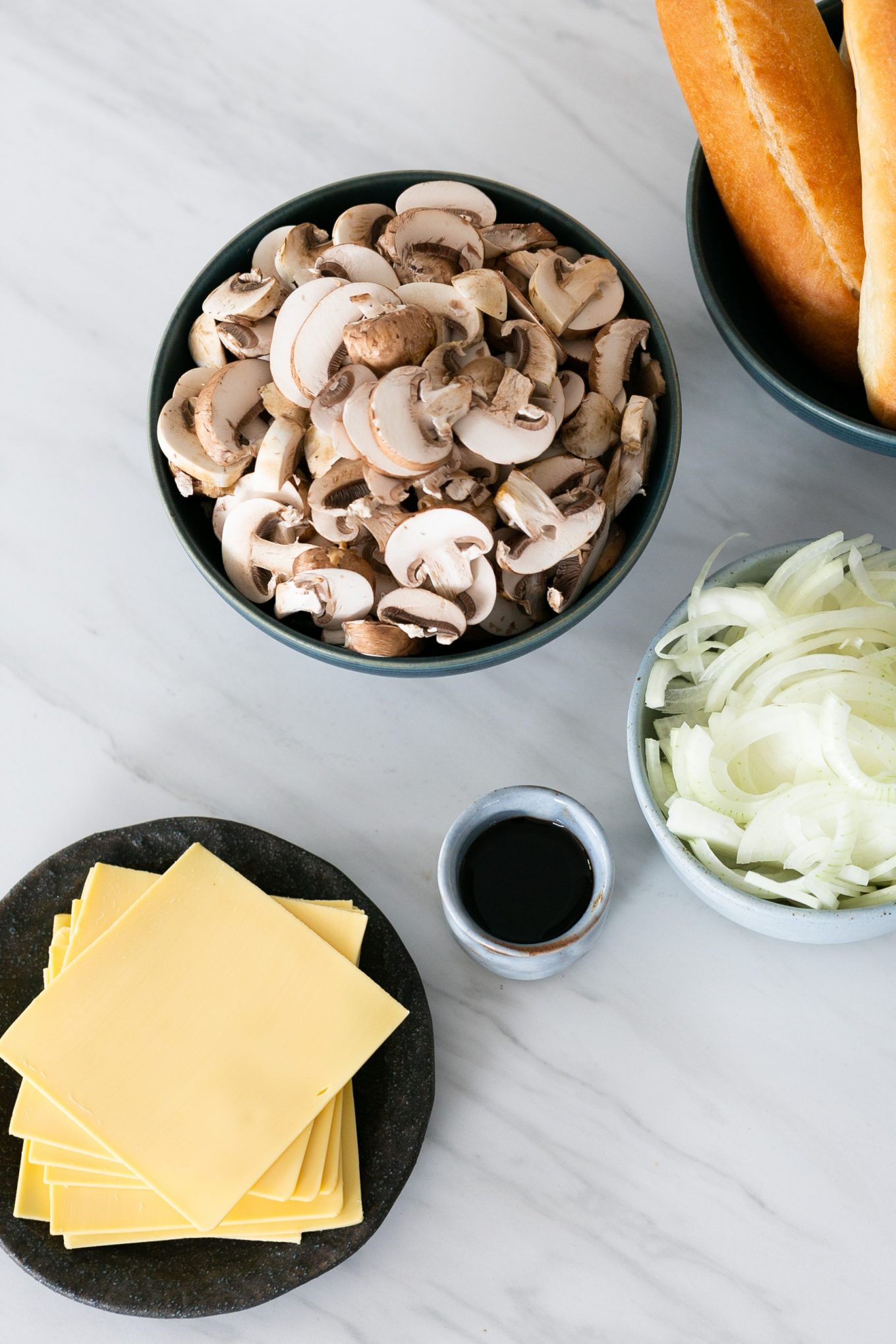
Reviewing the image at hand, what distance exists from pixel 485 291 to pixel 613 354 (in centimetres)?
13

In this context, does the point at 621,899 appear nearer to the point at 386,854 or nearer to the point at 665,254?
the point at 386,854

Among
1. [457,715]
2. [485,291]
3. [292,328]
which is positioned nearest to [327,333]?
[292,328]

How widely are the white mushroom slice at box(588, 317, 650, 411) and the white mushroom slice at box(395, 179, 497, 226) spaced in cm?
16

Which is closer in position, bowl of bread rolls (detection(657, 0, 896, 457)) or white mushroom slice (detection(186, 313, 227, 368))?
bowl of bread rolls (detection(657, 0, 896, 457))

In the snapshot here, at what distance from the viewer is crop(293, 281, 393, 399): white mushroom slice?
0.97 meters

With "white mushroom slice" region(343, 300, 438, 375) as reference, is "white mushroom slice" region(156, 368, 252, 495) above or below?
below

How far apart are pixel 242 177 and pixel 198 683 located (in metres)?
0.59

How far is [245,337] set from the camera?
3.36ft

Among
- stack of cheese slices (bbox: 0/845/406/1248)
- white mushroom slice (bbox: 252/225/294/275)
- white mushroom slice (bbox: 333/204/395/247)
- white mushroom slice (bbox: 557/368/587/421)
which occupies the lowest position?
stack of cheese slices (bbox: 0/845/406/1248)

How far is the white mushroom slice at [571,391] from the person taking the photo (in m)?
1.01

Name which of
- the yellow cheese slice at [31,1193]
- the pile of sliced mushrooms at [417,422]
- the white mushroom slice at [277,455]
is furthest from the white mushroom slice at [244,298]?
the yellow cheese slice at [31,1193]

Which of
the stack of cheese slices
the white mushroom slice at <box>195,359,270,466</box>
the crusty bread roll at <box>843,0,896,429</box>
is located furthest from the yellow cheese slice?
the crusty bread roll at <box>843,0,896,429</box>

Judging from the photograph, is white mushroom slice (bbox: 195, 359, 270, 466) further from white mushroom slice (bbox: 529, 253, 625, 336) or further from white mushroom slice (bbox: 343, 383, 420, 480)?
white mushroom slice (bbox: 529, 253, 625, 336)

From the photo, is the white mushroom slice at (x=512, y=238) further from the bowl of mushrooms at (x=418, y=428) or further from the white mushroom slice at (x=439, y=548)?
the white mushroom slice at (x=439, y=548)
